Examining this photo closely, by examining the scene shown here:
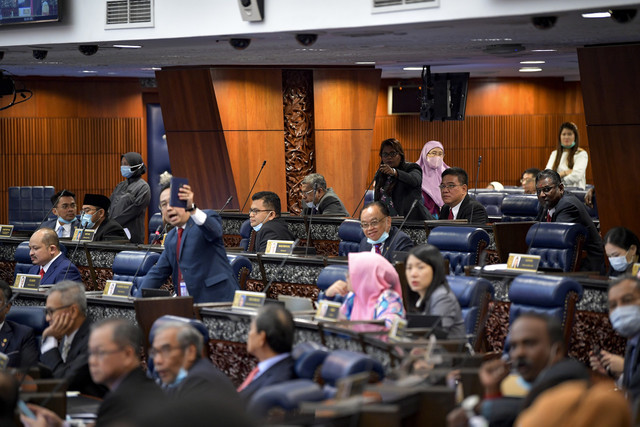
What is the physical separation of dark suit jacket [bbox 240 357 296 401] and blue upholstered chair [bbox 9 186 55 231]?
32.6 feet

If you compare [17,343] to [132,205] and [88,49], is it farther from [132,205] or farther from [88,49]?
[132,205]

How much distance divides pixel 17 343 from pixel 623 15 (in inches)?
162

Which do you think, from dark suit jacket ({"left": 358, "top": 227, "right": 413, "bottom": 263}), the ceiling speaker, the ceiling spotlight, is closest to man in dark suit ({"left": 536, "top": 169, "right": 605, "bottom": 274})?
dark suit jacket ({"left": 358, "top": 227, "right": 413, "bottom": 263})

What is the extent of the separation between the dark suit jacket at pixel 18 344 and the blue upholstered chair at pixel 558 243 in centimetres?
328

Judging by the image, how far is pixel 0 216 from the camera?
13.7 meters

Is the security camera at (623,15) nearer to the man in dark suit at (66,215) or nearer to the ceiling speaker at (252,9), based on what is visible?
the ceiling speaker at (252,9)

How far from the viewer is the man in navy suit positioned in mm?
7199

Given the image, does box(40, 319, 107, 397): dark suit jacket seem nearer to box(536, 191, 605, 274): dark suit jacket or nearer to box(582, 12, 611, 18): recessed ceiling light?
box(536, 191, 605, 274): dark suit jacket

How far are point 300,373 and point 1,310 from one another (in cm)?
232

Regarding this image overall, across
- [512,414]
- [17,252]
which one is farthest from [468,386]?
[17,252]

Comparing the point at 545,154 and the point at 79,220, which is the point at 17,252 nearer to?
the point at 79,220

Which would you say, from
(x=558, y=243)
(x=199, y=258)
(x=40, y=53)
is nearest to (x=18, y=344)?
(x=199, y=258)

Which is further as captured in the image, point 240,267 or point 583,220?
point 583,220

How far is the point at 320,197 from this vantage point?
362 inches
